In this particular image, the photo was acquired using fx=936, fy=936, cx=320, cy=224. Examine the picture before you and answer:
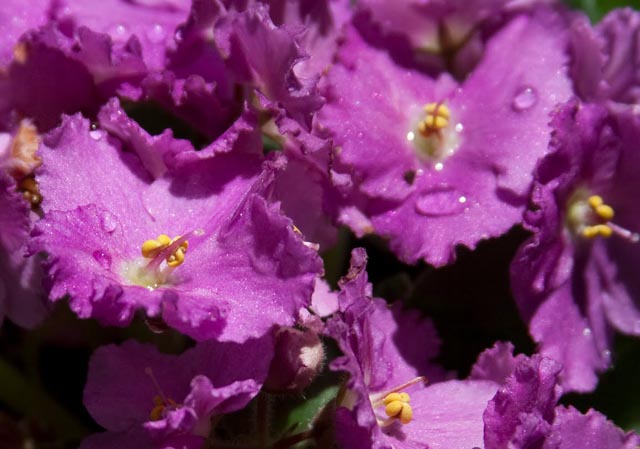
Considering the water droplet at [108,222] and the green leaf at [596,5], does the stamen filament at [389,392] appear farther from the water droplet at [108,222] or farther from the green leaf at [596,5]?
the green leaf at [596,5]

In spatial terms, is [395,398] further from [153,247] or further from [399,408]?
[153,247]

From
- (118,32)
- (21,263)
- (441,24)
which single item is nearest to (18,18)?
(118,32)

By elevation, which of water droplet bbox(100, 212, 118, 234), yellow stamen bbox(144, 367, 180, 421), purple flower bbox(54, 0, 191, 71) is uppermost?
purple flower bbox(54, 0, 191, 71)

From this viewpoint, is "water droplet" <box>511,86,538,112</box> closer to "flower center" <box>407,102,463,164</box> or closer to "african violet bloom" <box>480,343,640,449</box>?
"flower center" <box>407,102,463,164</box>

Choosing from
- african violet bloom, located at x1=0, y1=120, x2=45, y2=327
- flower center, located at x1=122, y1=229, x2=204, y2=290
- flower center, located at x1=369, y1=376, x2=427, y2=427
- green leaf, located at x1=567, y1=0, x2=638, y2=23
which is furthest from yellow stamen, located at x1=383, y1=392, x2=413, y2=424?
green leaf, located at x1=567, y1=0, x2=638, y2=23

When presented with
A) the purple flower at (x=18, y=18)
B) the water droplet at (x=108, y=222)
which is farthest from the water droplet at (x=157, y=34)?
the water droplet at (x=108, y=222)

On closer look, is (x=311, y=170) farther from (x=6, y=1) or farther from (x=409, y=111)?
(x=6, y=1)

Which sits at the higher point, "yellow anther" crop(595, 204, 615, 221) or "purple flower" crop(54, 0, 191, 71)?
"purple flower" crop(54, 0, 191, 71)
